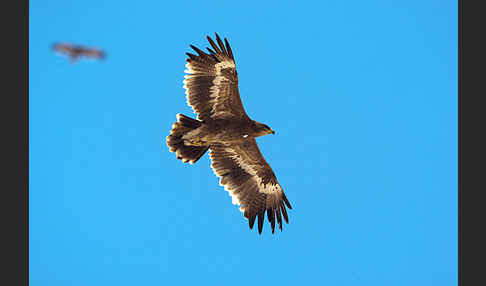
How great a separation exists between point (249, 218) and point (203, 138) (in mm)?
1951

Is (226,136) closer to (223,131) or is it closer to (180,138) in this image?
(223,131)

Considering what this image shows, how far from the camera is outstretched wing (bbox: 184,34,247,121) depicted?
358 inches

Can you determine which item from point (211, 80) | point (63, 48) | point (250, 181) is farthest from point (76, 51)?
point (250, 181)

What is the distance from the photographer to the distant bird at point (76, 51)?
153 inches

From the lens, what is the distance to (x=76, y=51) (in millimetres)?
4480

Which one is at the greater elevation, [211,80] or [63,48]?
[211,80]

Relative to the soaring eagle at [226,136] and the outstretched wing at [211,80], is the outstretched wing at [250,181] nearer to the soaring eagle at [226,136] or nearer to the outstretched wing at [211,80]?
the soaring eagle at [226,136]

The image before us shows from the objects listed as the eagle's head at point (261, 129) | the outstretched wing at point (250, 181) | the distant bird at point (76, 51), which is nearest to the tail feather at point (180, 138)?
the outstretched wing at point (250, 181)

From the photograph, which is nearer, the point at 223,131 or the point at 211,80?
the point at 211,80

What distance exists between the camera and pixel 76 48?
14.6ft

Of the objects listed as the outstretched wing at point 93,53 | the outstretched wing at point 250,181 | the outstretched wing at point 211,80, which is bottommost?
the outstretched wing at point 250,181

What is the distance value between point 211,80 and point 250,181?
2393mm

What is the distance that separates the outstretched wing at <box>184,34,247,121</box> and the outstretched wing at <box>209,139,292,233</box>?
3.48 ft

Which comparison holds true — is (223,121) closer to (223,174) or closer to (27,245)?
(223,174)
